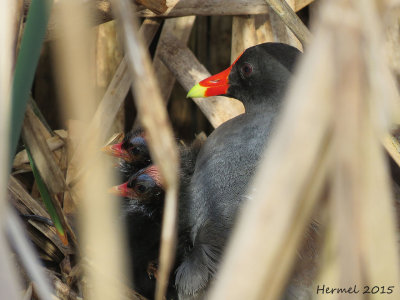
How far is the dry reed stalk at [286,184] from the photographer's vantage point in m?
0.83

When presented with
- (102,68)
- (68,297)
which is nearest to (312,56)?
(68,297)

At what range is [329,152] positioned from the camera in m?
0.88

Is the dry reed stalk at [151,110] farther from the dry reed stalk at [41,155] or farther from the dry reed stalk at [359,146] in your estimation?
the dry reed stalk at [41,155]

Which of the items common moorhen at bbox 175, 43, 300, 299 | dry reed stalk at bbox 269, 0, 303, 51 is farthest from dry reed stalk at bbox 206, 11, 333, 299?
dry reed stalk at bbox 269, 0, 303, 51

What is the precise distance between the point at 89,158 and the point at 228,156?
3.64ft

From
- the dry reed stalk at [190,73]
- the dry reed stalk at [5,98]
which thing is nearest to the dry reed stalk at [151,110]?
the dry reed stalk at [5,98]

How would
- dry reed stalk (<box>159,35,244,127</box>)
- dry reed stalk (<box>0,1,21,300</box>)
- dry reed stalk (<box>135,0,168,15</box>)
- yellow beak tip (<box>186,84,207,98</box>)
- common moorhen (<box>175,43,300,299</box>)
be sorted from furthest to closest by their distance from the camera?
dry reed stalk (<box>159,35,244,127</box>), yellow beak tip (<box>186,84,207,98</box>), dry reed stalk (<box>135,0,168,15</box>), common moorhen (<box>175,43,300,299</box>), dry reed stalk (<box>0,1,21,300</box>)

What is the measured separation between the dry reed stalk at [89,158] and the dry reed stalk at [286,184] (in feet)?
1.13

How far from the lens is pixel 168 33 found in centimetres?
289

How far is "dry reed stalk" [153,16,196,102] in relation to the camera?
9.50ft

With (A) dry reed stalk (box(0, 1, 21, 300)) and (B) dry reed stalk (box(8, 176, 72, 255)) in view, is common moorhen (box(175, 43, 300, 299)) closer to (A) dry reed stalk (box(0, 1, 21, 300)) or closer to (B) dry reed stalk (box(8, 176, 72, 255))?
(B) dry reed stalk (box(8, 176, 72, 255))

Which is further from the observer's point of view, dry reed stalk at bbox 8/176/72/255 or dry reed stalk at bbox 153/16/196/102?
dry reed stalk at bbox 153/16/196/102

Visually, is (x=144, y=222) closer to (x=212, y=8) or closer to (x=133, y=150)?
(x=133, y=150)

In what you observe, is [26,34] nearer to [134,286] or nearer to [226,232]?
[226,232]
